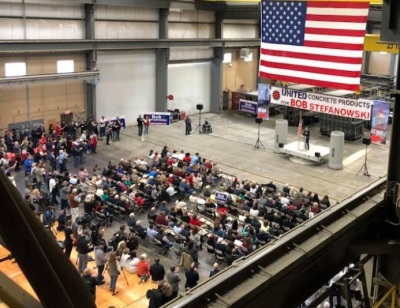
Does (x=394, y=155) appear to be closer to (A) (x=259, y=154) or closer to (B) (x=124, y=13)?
(A) (x=259, y=154)

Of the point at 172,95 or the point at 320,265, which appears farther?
the point at 172,95

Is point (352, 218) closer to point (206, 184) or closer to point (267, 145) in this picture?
point (206, 184)

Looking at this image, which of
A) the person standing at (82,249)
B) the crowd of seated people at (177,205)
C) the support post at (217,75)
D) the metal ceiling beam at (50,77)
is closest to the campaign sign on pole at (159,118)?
the metal ceiling beam at (50,77)

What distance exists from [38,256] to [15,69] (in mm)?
28992

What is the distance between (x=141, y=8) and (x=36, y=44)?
9.88 m

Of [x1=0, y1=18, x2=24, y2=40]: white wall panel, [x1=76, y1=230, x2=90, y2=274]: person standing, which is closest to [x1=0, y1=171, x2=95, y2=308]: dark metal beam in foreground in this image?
[x1=76, y1=230, x2=90, y2=274]: person standing

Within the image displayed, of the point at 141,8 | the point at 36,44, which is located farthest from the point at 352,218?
the point at 141,8

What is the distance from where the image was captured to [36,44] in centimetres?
2906

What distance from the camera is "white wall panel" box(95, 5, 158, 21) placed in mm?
33812

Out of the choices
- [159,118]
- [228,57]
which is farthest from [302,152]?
[228,57]

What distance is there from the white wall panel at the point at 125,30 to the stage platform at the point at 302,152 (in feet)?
46.5

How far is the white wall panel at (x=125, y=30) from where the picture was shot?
3400cm

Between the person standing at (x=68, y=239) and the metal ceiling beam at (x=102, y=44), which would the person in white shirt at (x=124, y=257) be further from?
the metal ceiling beam at (x=102, y=44)

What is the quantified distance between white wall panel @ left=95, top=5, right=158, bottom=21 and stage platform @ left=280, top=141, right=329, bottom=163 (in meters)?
14.8
